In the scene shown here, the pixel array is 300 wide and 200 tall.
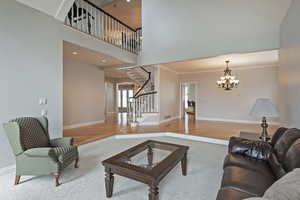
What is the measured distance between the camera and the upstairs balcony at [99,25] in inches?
172

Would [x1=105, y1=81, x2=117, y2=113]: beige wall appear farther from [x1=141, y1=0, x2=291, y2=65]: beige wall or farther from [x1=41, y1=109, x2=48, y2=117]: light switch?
[x1=41, y1=109, x2=48, y2=117]: light switch

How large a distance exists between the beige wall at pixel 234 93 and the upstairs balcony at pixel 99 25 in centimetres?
402

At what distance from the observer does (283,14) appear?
3635 millimetres

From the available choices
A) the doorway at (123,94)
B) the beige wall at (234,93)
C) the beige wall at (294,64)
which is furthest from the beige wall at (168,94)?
the beige wall at (294,64)

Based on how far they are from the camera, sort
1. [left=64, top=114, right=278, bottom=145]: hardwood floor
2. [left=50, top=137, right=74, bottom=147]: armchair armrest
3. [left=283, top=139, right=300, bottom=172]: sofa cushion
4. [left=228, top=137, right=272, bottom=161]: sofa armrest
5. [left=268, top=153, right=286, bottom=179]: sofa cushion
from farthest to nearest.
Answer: [left=64, top=114, right=278, bottom=145]: hardwood floor → [left=50, top=137, right=74, bottom=147]: armchair armrest → [left=228, top=137, right=272, bottom=161]: sofa armrest → [left=268, top=153, right=286, bottom=179]: sofa cushion → [left=283, top=139, right=300, bottom=172]: sofa cushion

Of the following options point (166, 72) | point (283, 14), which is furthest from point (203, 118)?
point (283, 14)

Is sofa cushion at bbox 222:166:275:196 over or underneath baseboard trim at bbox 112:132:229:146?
over

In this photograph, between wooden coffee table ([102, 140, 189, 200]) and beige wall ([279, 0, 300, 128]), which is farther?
beige wall ([279, 0, 300, 128])

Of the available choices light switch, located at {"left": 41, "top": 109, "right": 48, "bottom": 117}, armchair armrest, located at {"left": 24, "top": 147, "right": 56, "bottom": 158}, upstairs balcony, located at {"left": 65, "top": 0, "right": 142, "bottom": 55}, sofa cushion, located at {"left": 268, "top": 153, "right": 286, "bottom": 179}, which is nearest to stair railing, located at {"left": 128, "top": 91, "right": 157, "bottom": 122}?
upstairs balcony, located at {"left": 65, "top": 0, "right": 142, "bottom": 55}

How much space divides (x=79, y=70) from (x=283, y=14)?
6623 millimetres

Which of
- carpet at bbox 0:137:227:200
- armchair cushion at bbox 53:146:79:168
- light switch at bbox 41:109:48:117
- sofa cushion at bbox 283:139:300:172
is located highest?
light switch at bbox 41:109:48:117

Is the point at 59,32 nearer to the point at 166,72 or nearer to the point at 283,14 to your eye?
the point at 166,72

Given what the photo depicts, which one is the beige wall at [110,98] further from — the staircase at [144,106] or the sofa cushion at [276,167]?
the sofa cushion at [276,167]

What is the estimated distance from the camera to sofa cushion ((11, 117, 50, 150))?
2211 millimetres
